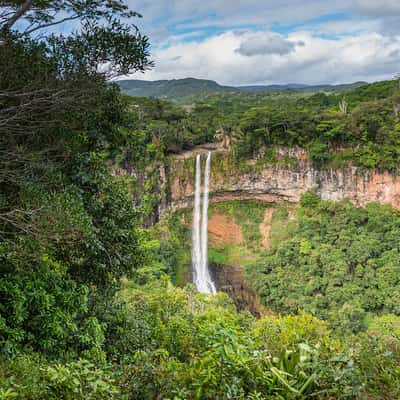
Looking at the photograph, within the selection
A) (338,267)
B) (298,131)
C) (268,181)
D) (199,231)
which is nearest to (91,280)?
(338,267)

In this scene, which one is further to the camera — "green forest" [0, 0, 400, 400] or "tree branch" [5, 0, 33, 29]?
"tree branch" [5, 0, 33, 29]

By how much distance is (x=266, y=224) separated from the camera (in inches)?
953

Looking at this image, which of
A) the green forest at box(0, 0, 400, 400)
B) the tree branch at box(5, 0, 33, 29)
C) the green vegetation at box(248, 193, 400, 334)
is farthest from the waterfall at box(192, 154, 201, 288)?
the tree branch at box(5, 0, 33, 29)

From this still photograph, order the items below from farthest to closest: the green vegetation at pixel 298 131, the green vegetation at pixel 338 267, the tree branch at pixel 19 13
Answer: the green vegetation at pixel 298 131, the green vegetation at pixel 338 267, the tree branch at pixel 19 13

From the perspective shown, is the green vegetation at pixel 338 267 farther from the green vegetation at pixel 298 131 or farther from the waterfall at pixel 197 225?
the waterfall at pixel 197 225

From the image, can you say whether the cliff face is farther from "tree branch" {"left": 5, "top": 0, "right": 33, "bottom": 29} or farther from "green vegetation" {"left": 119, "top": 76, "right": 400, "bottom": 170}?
"tree branch" {"left": 5, "top": 0, "right": 33, "bottom": 29}

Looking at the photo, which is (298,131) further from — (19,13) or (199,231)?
(19,13)

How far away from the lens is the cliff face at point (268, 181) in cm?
2208

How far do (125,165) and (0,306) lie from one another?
67.3 feet

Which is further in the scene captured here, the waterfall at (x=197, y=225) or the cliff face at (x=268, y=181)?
the waterfall at (x=197, y=225)

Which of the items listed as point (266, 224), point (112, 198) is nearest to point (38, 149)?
point (112, 198)

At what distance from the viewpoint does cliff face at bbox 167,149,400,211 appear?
22078 mm

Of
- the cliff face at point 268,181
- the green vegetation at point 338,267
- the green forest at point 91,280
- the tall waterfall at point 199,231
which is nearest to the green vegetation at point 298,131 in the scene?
the cliff face at point 268,181

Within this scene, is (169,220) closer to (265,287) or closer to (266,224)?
(266,224)
